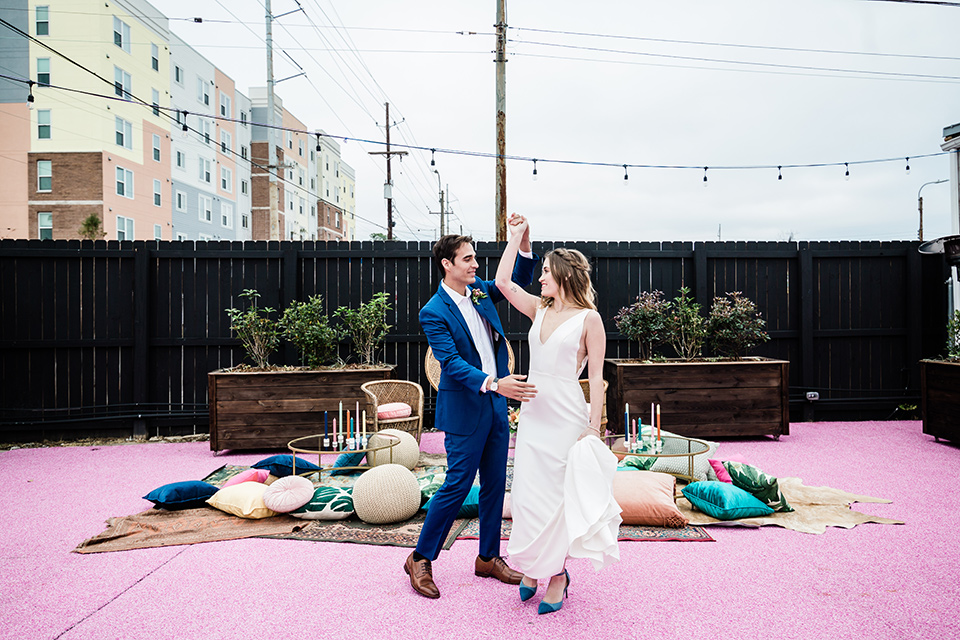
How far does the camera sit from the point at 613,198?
38.9 ft

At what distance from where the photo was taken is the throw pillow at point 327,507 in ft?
12.9

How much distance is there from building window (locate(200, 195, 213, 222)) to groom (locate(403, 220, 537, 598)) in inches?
1000

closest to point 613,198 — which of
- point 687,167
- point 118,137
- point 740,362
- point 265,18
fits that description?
point 687,167

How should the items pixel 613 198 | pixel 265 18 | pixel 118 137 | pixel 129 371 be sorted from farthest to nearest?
1. pixel 118 137
2. pixel 265 18
3. pixel 613 198
4. pixel 129 371

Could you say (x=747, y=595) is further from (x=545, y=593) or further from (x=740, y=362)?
(x=740, y=362)

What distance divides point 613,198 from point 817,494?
8.30 m

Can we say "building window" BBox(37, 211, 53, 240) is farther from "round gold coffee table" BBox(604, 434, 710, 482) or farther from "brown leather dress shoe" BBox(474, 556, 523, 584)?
"brown leather dress shoe" BBox(474, 556, 523, 584)

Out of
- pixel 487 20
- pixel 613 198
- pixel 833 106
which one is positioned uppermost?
pixel 487 20

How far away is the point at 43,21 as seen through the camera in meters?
19.1

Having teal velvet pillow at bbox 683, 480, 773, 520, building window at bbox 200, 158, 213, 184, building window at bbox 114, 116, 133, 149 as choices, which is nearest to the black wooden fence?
teal velvet pillow at bbox 683, 480, 773, 520

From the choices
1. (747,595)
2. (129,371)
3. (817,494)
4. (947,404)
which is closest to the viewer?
(747,595)

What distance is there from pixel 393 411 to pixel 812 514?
355cm

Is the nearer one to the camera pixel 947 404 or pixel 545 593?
pixel 545 593

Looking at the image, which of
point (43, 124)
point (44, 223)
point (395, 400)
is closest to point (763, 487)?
point (395, 400)
